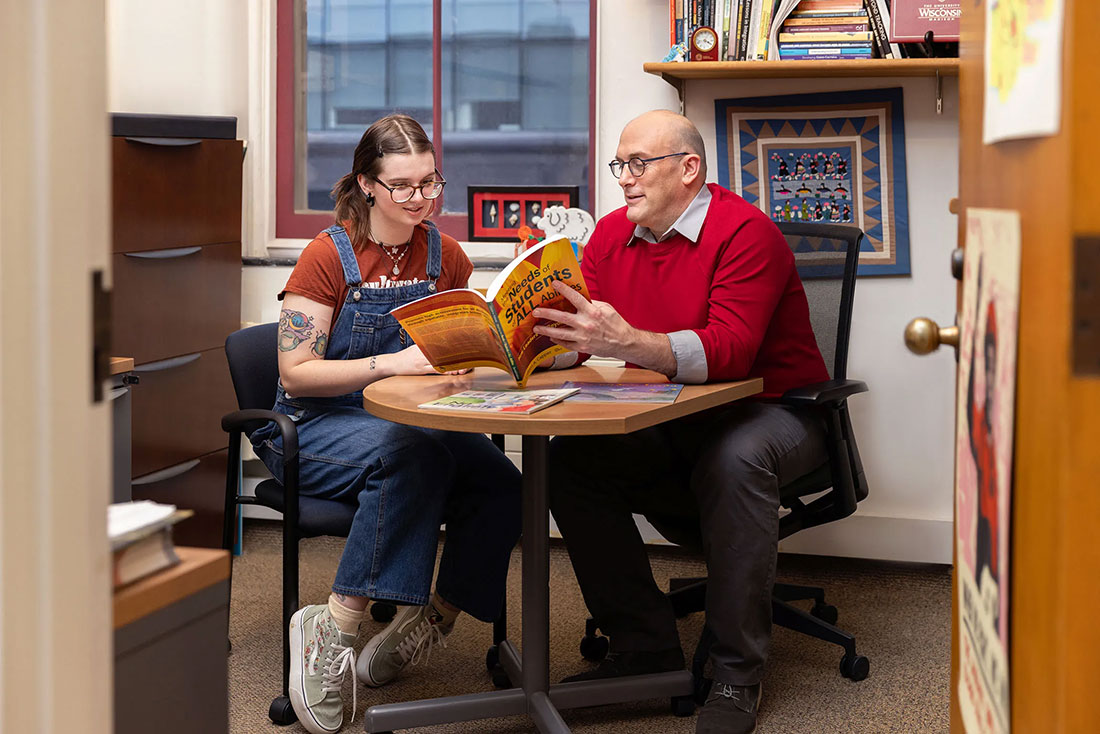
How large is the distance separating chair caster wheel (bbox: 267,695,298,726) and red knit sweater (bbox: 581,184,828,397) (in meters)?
1.03

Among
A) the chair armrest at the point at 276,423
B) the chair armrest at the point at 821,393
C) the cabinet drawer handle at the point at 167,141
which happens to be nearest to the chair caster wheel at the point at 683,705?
the chair armrest at the point at 821,393

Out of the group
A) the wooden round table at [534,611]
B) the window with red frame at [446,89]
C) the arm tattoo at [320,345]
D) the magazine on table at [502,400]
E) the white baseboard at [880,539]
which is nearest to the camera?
the magazine on table at [502,400]

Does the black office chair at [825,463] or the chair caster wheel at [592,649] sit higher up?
the black office chair at [825,463]

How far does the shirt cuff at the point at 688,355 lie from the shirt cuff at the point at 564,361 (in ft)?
1.06

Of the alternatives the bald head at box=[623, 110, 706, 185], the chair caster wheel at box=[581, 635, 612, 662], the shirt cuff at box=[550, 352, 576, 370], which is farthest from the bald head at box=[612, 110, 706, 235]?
the chair caster wheel at box=[581, 635, 612, 662]

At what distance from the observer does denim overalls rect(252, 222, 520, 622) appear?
7.16 ft

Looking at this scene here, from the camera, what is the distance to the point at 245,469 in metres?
3.60

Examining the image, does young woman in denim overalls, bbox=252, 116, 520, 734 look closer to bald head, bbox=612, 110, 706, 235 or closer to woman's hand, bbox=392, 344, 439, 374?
woman's hand, bbox=392, 344, 439, 374

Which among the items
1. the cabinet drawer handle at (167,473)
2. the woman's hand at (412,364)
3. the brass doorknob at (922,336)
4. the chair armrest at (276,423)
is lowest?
the cabinet drawer handle at (167,473)

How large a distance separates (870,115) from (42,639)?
9.16ft

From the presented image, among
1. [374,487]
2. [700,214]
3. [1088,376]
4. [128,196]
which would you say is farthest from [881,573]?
[1088,376]

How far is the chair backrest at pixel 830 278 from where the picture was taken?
2.58 metres

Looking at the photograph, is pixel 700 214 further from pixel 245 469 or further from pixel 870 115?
pixel 245 469

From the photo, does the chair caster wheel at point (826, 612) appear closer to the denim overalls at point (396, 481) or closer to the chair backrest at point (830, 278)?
the chair backrest at point (830, 278)
